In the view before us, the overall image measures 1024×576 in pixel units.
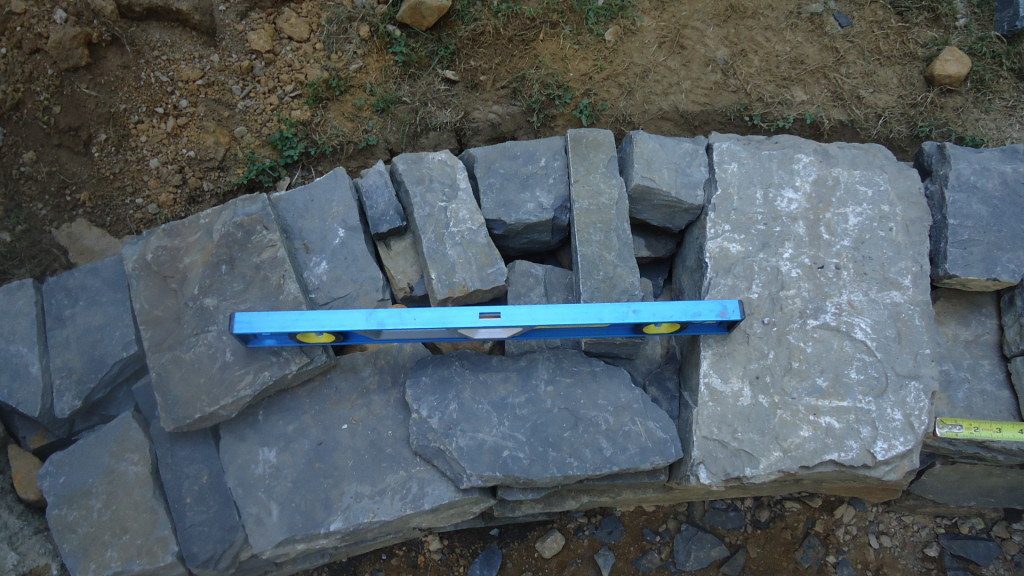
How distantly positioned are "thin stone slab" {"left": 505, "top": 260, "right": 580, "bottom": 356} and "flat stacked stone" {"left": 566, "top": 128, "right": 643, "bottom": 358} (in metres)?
0.09

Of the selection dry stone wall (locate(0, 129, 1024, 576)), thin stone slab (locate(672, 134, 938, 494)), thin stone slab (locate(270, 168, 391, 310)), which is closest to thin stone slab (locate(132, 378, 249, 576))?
dry stone wall (locate(0, 129, 1024, 576))

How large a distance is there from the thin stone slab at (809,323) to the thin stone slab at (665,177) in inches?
2.9

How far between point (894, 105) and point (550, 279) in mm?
2168

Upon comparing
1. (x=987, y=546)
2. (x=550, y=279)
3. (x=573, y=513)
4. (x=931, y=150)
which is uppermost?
(x=931, y=150)

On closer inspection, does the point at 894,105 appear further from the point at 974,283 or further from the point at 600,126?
the point at 600,126

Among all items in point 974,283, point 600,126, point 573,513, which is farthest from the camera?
point 600,126

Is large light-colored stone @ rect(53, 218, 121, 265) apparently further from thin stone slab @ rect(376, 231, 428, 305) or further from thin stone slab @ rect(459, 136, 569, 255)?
thin stone slab @ rect(459, 136, 569, 255)

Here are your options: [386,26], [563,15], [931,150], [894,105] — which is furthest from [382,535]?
[894,105]

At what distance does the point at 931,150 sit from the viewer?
11.3 ft

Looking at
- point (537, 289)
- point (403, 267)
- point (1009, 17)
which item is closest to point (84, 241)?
point (403, 267)

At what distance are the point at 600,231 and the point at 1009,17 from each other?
2.71m

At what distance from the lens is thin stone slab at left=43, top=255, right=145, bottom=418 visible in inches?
120

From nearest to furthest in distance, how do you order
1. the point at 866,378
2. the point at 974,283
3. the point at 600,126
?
1. the point at 866,378
2. the point at 974,283
3. the point at 600,126

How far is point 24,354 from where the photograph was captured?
9.99 feet
